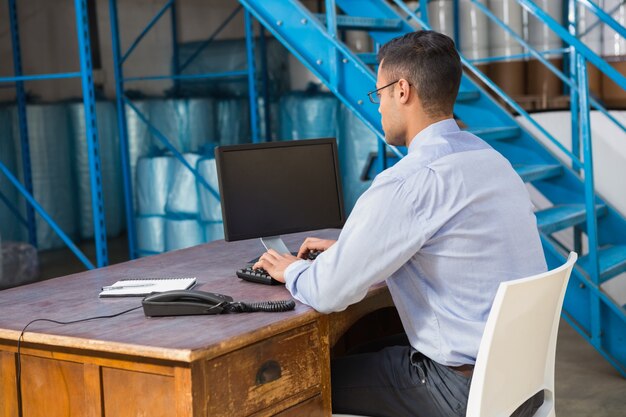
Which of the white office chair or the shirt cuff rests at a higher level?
the shirt cuff

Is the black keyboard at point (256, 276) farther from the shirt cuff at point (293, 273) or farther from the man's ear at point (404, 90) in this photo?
the man's ear at point (404, 90)

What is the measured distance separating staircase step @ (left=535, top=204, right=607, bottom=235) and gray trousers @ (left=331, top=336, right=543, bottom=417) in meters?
1.86

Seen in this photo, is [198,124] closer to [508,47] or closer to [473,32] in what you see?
[473,32]

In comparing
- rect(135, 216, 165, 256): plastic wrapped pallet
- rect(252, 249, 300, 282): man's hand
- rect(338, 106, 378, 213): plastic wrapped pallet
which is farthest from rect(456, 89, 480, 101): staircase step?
rect(135, 216, 165, 256): plastic wrapped pallet

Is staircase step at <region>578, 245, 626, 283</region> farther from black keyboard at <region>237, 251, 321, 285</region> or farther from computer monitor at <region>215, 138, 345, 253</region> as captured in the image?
black keyboard at <region>237, 251, 321, 285</region>

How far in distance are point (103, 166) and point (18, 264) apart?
7.52 feet

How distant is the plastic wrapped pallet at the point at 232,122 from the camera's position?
836cm

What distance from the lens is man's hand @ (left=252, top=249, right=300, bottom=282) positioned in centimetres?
263

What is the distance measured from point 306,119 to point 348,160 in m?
0.76

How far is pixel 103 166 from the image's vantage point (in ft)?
28.1

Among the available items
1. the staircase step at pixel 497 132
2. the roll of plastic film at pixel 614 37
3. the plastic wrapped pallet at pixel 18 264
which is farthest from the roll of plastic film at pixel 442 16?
the plastic wrapped pallet at pixel 18 264

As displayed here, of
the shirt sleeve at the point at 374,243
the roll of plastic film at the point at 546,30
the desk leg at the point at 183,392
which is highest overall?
the roll of plastic film at the point at 546,30

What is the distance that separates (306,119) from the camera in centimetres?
725

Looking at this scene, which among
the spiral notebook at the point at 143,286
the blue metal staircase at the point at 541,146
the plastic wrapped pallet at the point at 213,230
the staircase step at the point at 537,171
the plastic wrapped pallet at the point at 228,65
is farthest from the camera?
the plastic wrapped pallet at the point at 228,65
